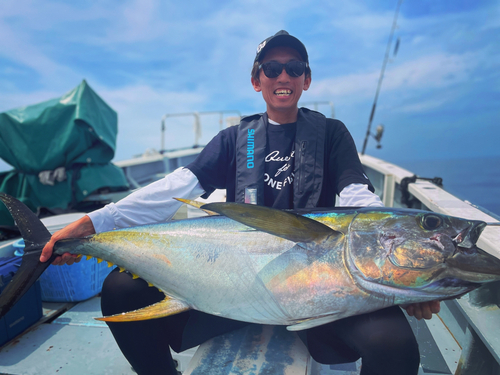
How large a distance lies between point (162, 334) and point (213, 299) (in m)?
0.39

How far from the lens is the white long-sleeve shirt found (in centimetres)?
142

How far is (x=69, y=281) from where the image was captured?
225 cm

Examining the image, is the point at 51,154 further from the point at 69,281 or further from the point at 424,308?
the point at 424,308

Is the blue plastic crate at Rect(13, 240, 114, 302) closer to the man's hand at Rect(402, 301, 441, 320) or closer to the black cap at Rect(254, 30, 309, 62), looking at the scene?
the black cap at Rect(254, 30, 309, 62)

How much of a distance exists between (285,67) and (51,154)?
3251 mm

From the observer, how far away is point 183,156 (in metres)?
7.94

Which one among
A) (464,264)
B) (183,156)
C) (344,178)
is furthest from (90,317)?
(183,156)

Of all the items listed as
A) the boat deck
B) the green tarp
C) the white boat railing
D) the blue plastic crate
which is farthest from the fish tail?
the green tarp

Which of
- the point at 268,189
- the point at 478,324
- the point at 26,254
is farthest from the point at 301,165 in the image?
the point at 26,254

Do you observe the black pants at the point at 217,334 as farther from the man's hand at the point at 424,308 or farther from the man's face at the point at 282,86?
the man's face at the point at 282,86

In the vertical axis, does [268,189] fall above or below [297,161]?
below

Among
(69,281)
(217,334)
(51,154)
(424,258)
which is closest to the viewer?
(424,258)

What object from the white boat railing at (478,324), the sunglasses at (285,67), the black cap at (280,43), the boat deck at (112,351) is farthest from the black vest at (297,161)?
the white boat railing at (478,324)

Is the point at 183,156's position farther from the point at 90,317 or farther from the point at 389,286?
the point at 389,286
